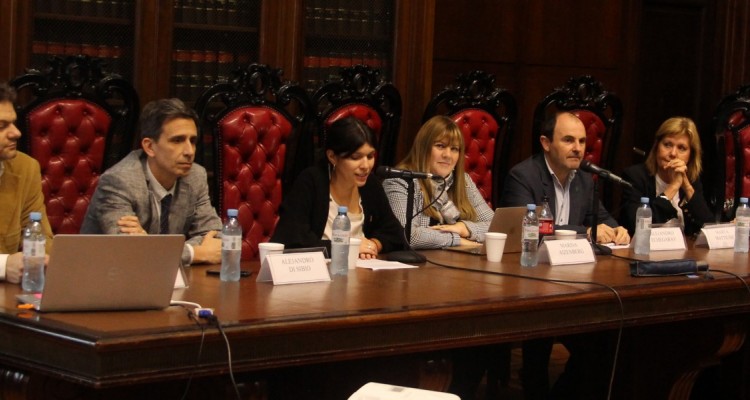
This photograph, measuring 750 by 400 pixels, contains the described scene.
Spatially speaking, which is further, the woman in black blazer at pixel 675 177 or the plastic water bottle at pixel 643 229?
the woman in black blazer at pixel 675 177

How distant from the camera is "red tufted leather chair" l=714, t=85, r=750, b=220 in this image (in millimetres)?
5965

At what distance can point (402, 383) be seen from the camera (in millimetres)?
3090

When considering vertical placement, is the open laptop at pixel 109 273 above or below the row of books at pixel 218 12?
below

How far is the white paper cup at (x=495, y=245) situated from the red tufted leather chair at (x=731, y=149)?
7.68 ft

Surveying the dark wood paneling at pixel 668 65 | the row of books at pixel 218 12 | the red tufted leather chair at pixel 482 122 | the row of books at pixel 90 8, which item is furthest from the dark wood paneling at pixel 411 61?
the dark wood paneling at pixel 668 65

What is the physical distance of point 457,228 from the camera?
4.72 m

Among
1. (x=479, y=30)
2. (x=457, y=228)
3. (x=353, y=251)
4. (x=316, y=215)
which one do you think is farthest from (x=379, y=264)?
(x=479, y=30)

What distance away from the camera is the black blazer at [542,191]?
498 centimetres

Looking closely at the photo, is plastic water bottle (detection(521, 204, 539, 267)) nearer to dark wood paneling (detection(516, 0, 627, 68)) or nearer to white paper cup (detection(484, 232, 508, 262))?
white paper cup (detection(484, 232, 508, 262))

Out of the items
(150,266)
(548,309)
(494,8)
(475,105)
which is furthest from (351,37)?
(150,266)

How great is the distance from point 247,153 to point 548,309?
186cm

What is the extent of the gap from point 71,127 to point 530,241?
5.89ft

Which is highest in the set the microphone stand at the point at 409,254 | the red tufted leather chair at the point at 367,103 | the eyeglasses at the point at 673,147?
the red tufted leather chair at the point at 367,103

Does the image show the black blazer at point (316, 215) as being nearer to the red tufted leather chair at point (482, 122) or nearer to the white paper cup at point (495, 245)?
the white paper cup at point (495, 245)
